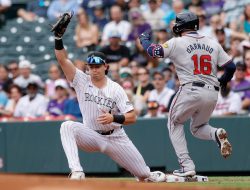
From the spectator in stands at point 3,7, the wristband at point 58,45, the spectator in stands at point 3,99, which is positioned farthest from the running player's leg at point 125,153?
the spectator in stands at point 3,7

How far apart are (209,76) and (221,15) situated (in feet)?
18.3

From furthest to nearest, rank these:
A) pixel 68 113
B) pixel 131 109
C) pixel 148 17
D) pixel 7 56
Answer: pixel 7 56 → pixel 148 17 → pixel 68 113 → pixel 131 109

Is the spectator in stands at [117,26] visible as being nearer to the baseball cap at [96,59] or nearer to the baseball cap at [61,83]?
the baseball cap at [61,83]

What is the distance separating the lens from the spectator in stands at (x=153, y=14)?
1634cm

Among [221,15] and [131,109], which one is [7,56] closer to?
[221,15]

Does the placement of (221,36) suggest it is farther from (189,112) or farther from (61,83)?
(189,112)

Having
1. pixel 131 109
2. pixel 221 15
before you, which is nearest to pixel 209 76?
pixel 131 109

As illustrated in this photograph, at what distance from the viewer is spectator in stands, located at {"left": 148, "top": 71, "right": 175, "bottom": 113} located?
46.3 ft

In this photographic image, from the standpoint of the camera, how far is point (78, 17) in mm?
17297

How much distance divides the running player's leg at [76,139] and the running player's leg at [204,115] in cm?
117

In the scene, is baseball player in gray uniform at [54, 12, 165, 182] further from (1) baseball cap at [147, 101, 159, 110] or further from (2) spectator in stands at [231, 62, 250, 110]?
(1) baseball cap at [147, 101, 159, 110]

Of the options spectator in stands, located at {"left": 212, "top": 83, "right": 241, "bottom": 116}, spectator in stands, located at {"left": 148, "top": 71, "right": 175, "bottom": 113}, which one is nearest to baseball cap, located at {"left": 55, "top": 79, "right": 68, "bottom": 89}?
spectator in stands, located at {"left": 148, "top": 71, "right": 175, "bottom": 113}

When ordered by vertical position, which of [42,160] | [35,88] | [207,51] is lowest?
[42,160]

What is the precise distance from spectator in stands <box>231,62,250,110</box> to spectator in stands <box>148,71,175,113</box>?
45.6 inches
